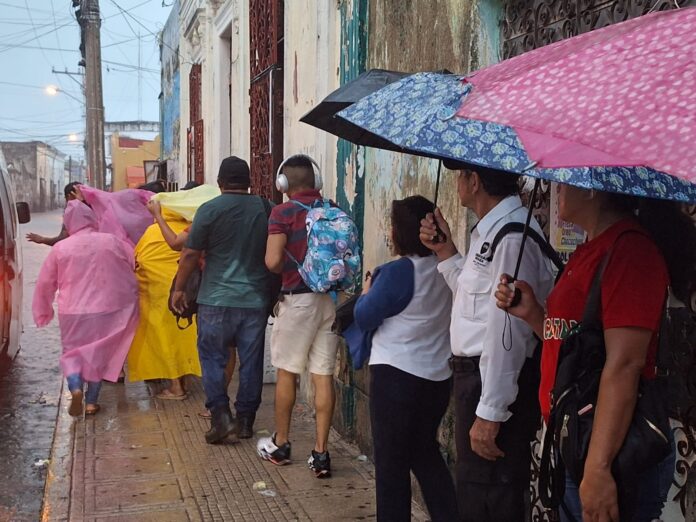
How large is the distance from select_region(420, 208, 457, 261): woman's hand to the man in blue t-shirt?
7.66 feet

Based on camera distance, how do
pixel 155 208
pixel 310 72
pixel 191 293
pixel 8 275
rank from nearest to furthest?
1. pixel 191 293
2. pixel 155 208
3. pixel 310 72
4. pixel 8 275

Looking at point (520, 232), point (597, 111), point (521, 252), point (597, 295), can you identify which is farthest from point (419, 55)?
point (597, 111)

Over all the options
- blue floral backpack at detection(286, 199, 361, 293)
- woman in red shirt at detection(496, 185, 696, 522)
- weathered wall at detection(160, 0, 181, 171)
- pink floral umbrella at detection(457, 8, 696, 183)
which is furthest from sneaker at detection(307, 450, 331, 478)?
weathered wall at detection(160, 0, 181, 171)

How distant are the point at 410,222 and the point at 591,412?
1434 mm

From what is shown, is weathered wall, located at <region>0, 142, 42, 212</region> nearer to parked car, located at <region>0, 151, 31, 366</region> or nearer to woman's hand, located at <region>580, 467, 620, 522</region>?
parked car, located at <region>0, 151, 31, 366</region>

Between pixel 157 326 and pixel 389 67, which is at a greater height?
pixel 389 67

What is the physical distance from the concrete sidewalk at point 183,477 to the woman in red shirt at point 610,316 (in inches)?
86.7

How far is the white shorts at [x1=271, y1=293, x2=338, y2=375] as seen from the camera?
4.81 metres

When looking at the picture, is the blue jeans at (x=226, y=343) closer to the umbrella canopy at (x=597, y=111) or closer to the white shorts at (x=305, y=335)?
the white shorts at (x=305, y=335)

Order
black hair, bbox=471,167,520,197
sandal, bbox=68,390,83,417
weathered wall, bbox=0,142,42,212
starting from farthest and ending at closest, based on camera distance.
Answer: weathered wall, bbox=0,142,42,212 < sandal, bbox=68,390,83,417 < black hair, bbox=471,167,520,197

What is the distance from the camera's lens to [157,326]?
6.56 meters

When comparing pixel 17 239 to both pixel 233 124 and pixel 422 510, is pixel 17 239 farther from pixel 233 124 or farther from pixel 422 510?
pixel 422 510

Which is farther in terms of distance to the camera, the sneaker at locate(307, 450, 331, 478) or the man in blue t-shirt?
the man in blue t-shirt

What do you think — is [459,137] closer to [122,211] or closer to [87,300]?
[87,300]
